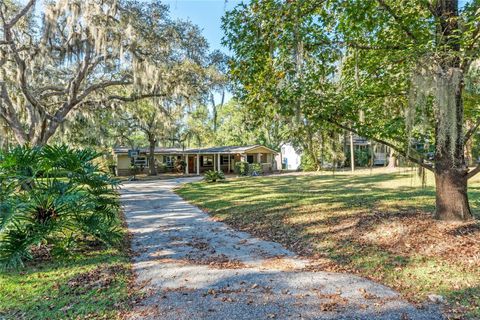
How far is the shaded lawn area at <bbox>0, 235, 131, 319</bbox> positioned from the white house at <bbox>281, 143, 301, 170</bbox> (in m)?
30.8

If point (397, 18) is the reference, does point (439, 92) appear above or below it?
below

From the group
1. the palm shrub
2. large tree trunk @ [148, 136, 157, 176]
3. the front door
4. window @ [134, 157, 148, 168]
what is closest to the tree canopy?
the palm shrub

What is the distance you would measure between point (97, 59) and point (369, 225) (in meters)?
10.6

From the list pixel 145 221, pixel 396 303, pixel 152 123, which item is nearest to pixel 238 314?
pixel 396 303

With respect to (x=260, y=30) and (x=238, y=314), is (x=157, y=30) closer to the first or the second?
(x=260, y=30)

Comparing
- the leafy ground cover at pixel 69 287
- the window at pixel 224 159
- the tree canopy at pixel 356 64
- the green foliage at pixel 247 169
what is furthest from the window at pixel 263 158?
the leafy ground cover at pixel 69 287

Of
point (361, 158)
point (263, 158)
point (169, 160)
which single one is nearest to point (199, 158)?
point (169, 160)

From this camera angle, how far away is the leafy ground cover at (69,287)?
3279 millimetres

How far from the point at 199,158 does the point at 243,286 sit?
27154mm

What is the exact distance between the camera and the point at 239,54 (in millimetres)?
5840

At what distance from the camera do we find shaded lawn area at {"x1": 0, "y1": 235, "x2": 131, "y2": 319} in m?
3.28

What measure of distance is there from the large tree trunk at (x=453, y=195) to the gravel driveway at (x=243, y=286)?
2.57 metres

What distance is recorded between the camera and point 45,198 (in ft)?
Answer: 15.6

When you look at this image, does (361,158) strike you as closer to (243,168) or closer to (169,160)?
(243,168)
